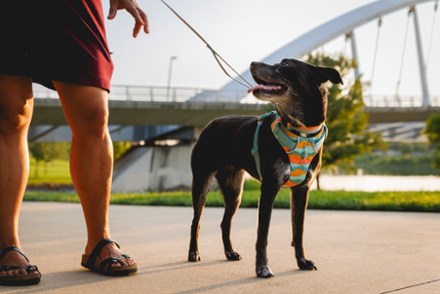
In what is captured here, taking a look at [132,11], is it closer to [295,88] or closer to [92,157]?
[92,157]

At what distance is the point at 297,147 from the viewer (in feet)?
12.0

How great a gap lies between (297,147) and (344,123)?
18.9m

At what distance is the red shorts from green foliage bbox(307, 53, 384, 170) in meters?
18.5

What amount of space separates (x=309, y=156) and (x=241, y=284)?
0.89 metres

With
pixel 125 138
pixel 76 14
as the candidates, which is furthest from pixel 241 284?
pixel 125 138

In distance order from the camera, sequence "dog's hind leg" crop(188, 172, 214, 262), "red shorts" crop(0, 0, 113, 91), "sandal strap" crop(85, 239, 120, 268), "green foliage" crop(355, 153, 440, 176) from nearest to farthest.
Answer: "red shorts" crop(0, 0, 113, 91) < "sandal strap" crop(85, 239, 120, 268) < "dog's hind leg" crop(188, 172, 214, 262) < "green foliage" crop(355, 153, 440, 176)

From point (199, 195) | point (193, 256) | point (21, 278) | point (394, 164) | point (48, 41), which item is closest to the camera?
point (21, 278)

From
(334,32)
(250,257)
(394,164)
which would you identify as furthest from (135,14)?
(394,164)

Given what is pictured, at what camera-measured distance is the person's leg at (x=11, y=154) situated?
11.2 feet

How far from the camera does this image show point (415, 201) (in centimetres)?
963

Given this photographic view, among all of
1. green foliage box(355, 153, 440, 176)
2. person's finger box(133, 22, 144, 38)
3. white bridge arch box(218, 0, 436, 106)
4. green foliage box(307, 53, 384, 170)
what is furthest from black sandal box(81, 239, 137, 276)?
green foliage box(355, 153, 440, 176)

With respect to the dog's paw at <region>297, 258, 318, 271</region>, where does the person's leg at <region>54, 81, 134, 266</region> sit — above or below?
above

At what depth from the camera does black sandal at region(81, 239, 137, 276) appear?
3496 millimetres

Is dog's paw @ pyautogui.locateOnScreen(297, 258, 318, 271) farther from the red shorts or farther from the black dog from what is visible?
the red shorts
